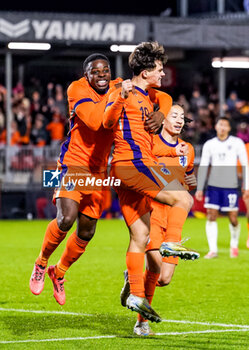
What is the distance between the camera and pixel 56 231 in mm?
7773

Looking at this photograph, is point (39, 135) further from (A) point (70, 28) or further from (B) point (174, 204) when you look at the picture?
(B) point (174, 204)

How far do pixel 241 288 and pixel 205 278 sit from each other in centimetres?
111

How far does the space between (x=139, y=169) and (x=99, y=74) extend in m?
1.06

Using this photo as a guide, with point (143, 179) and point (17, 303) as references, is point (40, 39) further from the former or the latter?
point (143, 179)

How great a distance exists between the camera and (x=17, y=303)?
9117 mm

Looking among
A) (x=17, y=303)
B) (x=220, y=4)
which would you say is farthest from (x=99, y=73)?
(x=220, y=4)

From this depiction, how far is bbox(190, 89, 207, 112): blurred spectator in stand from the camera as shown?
94.8ft

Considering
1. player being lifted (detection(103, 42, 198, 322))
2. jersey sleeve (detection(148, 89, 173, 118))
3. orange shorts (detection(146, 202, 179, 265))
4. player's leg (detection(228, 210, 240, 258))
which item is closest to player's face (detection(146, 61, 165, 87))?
player being lifted (detection(103, 42, 198, 322))

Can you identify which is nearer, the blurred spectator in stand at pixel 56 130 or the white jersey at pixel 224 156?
the white jersey at pixel 224 156

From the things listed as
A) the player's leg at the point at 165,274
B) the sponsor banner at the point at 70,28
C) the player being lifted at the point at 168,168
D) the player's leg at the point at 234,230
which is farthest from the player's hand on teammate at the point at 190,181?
the sponsor banner at the point at 70,28

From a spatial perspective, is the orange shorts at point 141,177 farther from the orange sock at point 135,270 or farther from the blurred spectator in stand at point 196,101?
the blurred spectator in stand at point 196,101

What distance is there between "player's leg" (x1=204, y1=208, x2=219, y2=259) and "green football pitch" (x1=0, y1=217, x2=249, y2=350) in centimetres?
27

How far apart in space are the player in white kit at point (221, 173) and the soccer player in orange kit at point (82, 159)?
18.9ft

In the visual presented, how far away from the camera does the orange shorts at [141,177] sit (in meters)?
7.00
